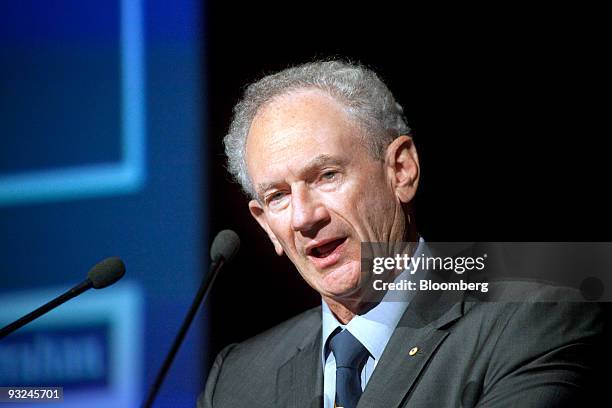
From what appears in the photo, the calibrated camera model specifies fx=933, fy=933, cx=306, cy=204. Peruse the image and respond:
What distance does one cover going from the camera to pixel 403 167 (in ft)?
9.08

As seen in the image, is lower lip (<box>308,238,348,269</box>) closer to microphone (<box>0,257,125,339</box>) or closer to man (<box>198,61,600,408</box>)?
man (<box>198,61,600,408</box>)

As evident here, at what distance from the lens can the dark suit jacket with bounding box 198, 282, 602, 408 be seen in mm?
2336

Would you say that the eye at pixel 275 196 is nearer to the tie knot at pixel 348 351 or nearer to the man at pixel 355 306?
the man at pixel 355 306

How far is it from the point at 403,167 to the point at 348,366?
61 cm

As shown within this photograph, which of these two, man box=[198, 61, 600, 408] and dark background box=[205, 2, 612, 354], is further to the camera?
dark background box=[205, 2, 612, 354]

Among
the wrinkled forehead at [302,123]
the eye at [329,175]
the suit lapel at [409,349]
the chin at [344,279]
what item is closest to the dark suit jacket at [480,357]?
the suit lapel at [409,349]

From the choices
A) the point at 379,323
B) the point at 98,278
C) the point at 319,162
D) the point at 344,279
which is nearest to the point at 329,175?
the point at 319,162

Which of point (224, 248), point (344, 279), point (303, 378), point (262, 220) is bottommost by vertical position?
point (303, 378)

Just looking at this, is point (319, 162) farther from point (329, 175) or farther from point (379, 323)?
point (379, 323)

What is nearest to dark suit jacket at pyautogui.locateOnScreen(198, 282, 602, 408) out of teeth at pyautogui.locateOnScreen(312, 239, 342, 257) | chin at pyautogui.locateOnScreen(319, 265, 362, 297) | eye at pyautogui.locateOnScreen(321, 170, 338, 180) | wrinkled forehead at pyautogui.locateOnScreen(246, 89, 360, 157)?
chin at pyautogui.locateOnScreen(319, 265, 362, 297)

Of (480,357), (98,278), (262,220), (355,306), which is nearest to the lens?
(480,357)

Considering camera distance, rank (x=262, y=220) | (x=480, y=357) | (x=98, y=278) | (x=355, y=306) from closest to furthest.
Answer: (x=480, y=357) < (x=98, y=278) < (x=355, y=306) < (x=262, y=220)

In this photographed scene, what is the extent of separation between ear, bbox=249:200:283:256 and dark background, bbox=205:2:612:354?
7cm

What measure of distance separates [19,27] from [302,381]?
1.60 m
